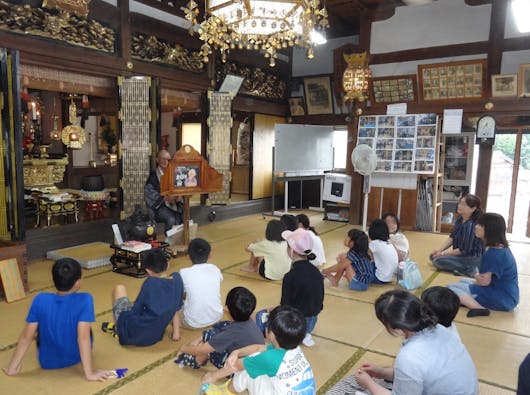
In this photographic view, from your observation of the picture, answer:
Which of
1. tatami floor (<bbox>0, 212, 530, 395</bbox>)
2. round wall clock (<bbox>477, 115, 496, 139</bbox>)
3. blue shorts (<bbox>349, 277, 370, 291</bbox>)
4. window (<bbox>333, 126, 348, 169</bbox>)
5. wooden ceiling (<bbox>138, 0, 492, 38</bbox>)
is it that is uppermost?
wooden ceiling (<bbox>138, 0, 492, 38</bbox>)

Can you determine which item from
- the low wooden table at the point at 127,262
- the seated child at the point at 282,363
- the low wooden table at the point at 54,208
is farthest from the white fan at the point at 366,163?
the seated child at the point at 282,363

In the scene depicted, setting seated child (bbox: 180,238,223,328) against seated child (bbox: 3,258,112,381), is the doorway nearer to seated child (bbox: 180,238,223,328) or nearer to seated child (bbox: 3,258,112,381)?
seated child (bbox: 180,238,223,328)

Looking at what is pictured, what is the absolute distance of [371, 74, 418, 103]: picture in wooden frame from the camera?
7.41 m

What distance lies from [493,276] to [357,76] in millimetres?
4567

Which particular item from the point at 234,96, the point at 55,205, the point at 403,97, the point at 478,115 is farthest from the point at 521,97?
the point at 55,205

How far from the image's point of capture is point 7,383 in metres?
2.51

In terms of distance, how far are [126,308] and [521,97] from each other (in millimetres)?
6552

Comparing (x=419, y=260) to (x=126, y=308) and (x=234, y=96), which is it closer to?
(x=126, y=308)

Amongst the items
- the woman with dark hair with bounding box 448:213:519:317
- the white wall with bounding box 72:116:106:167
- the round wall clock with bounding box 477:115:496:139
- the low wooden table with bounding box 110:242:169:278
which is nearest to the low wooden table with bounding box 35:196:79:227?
the low wooden table with bounding box 110:242:169:278

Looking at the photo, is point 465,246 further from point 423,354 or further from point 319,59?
point 319,59

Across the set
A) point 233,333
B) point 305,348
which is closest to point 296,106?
point 305,348

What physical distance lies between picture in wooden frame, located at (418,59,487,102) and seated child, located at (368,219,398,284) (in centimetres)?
387

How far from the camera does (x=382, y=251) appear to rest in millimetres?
4367

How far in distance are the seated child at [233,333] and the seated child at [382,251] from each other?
222 cm
